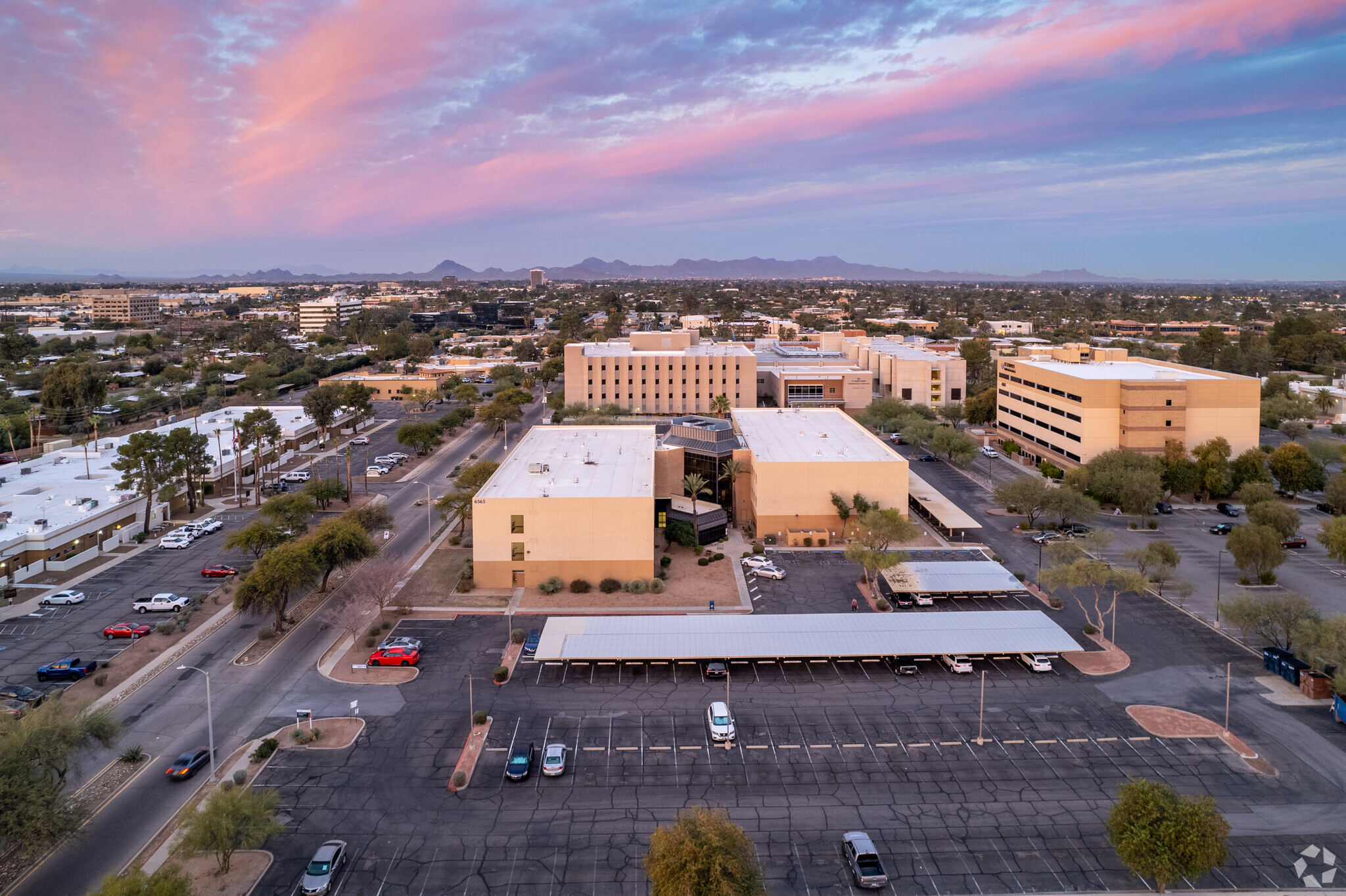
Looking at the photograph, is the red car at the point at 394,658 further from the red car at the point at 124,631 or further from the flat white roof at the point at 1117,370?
the flat white roof at the point at 1117,370

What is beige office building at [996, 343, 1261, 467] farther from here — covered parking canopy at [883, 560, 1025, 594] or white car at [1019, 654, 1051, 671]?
white car at [1019, 654, 1051, 671]

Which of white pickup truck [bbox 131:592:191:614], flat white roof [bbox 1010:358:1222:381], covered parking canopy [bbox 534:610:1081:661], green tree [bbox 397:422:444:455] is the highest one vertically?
flat white roof [bbox 1010:358:1222:381]

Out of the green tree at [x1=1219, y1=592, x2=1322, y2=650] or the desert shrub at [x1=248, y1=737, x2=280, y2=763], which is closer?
the desert shrub at [x1=248, y1=737, x2=280, y2=763]

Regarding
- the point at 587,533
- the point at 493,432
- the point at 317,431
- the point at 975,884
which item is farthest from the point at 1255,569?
the point at 317,431

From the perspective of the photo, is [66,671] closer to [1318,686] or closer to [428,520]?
[428,520]

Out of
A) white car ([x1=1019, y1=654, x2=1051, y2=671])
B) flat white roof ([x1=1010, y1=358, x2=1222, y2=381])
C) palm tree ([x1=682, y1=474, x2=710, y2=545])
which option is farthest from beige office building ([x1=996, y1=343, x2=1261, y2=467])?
white car ([x1=1019, y1=654, x2=1051, y2=671])

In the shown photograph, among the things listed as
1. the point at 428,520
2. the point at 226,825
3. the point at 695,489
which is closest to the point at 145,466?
the point at 428,520

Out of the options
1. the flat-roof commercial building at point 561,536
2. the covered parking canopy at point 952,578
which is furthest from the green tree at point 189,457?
the covered parking canopy at point 952,578
